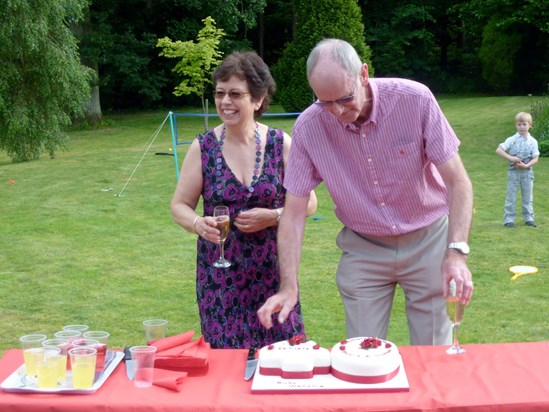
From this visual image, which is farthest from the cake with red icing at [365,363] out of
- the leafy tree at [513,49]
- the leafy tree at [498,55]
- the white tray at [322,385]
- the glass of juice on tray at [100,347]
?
the leafy tree at [498,55]

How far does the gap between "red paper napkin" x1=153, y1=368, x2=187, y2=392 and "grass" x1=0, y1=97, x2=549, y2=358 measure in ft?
11.1

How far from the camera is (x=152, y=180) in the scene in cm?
1545

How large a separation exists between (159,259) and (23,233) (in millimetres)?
2601

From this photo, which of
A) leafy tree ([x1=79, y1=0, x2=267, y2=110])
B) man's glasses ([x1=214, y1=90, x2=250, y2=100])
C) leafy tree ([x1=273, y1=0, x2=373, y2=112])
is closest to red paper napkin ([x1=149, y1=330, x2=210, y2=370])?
man's glasses ([x1=214, y1=90, x2=250, y2=100])

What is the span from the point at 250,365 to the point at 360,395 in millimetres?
451

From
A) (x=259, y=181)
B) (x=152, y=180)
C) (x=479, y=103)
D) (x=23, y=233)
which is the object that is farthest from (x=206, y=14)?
(x=259, y=181)

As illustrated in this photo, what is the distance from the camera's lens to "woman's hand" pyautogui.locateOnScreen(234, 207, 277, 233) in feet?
12.3

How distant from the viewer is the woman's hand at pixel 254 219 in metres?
3.75

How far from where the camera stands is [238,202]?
12.6 ft

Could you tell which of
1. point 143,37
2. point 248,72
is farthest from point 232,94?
point 143,37

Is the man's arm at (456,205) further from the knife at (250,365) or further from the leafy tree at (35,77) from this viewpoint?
the leafy tree at (35,77)

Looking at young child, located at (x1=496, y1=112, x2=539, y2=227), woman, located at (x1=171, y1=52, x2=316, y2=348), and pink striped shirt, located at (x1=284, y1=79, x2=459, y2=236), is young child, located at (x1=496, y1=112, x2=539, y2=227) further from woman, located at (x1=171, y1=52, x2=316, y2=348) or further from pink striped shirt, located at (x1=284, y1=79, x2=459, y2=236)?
pink striped shirt, located at (x1=284, y1=79, x2=459, y2=236)

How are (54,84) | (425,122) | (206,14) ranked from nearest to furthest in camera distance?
(425,122)
(54,84)
(206,14)

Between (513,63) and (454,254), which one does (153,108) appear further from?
(454,254)
